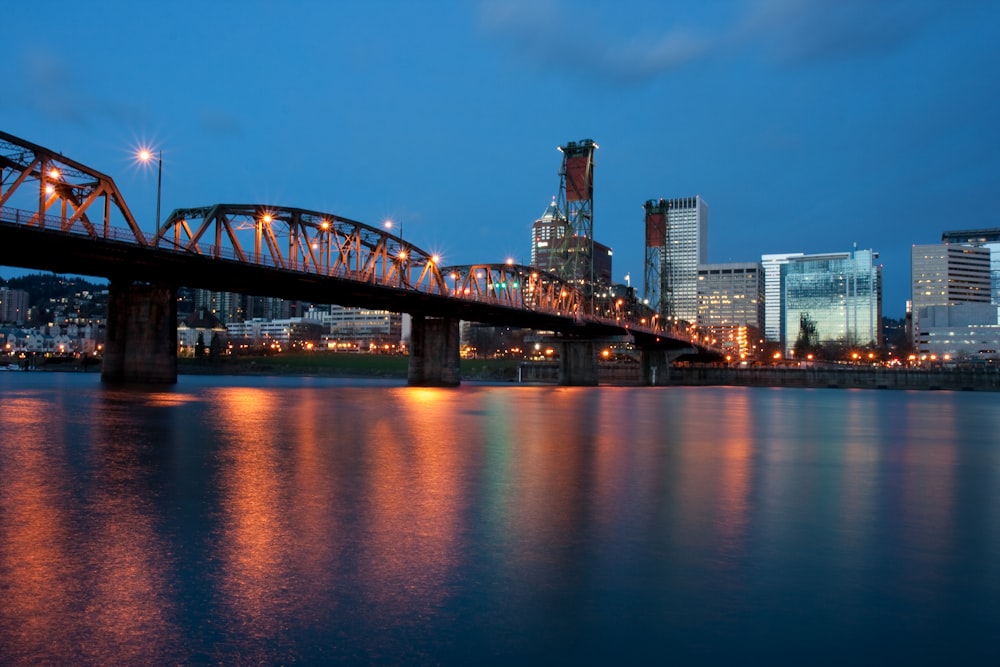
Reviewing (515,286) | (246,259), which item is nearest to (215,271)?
(246,259)

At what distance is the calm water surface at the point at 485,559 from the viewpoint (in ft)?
22.6

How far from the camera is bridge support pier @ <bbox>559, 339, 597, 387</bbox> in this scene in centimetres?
12269

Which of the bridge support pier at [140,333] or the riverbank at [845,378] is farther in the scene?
the riverbank at [845,378]

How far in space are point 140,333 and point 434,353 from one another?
3908 centimetres

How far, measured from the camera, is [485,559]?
31.6 ft

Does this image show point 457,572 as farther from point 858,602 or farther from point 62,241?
point 62,241

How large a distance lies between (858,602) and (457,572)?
4.43 m

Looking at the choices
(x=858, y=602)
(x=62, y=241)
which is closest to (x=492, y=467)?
(x=858, y=602)

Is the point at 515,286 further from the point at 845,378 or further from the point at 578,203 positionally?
the point at 845,378

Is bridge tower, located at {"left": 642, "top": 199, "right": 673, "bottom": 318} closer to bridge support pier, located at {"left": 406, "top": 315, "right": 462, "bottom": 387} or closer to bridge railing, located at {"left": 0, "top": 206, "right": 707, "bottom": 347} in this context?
bridge railing, located at {"left": 0, "top": 206, "right": 707, "bottom": 347}

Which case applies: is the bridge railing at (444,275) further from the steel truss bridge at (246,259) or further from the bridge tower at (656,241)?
the bridge tower at (656,241)

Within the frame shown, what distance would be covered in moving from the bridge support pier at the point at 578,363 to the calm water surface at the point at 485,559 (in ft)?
333

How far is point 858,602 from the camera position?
27.0 feet

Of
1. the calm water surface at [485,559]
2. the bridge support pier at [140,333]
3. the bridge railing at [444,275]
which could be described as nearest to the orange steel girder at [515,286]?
the bridge railing at [444,275]
